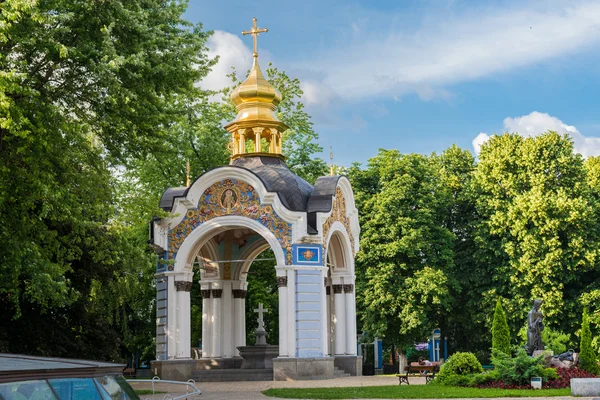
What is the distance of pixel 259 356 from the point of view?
2556 cm

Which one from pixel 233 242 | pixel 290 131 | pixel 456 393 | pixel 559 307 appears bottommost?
pixel 456 393

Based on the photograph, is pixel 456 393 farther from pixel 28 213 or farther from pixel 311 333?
pixel 28 213

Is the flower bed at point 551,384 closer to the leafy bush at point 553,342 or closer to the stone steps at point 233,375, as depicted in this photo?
the leafy bush at point 553,342

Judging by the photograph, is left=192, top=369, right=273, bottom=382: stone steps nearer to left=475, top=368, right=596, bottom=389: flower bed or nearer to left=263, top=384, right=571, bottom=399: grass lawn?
left=263, top=384, right=571, bottom=399: grass lawn

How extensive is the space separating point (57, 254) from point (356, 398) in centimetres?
663

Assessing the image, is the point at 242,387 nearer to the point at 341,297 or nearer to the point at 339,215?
the point at 341,297

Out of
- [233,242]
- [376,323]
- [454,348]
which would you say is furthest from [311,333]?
[454,348]

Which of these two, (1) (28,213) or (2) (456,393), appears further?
(2) (456,393)

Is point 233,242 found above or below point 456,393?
above

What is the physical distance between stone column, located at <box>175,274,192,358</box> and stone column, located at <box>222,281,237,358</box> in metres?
3.60

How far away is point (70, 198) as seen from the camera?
14859 millimetres

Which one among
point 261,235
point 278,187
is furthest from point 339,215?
point 261,235

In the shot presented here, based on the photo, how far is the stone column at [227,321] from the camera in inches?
1077

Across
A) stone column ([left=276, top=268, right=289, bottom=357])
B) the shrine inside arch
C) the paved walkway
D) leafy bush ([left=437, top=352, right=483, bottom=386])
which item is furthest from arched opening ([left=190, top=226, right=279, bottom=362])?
leafy bush ([left=437, top=352, right=483, bottom=386])
